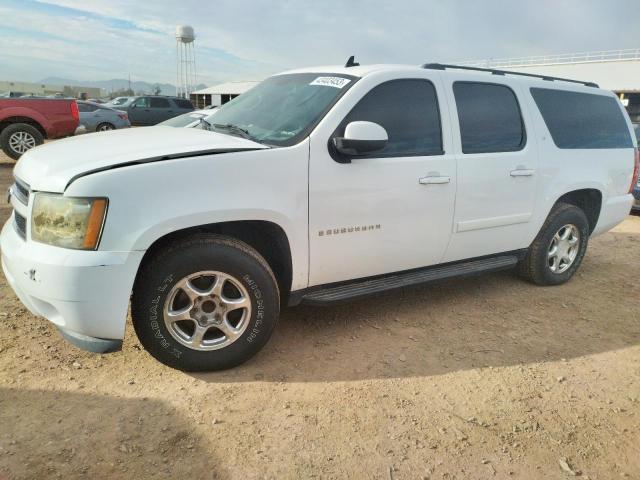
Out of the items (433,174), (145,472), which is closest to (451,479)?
(145,472)

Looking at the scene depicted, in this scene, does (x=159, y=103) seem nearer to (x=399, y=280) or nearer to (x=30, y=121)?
(x=30, y=121)

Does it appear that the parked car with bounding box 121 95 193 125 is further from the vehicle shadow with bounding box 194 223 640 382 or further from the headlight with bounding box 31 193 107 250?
the headlight with bounding box 31 193 107 250

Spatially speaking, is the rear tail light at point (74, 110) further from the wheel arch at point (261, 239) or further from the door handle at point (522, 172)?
the door handle at point (522, 172)

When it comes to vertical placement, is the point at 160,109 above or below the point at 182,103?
below

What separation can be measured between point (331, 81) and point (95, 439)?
2596mm

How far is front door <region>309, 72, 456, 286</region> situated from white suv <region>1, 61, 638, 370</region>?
1 centimetres

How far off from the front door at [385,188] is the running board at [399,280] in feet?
0.22

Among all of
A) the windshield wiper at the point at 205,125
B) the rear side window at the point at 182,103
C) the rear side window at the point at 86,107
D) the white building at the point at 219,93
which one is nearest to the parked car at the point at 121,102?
the rear side window at the point at 182,103

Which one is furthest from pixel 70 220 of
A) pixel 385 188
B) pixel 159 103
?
pixel 159 103

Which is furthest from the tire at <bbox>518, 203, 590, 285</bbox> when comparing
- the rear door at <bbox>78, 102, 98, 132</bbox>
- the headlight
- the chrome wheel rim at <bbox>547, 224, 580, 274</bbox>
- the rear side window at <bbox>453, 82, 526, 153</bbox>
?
the rear door at <bbox>78, 102, 98, 132</bbox>

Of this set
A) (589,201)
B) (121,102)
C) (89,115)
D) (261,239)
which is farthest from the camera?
(121,102)

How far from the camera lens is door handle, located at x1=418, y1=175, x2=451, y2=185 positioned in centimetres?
343

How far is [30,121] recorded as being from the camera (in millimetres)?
10422

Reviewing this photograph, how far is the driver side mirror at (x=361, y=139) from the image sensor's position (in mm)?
2957
